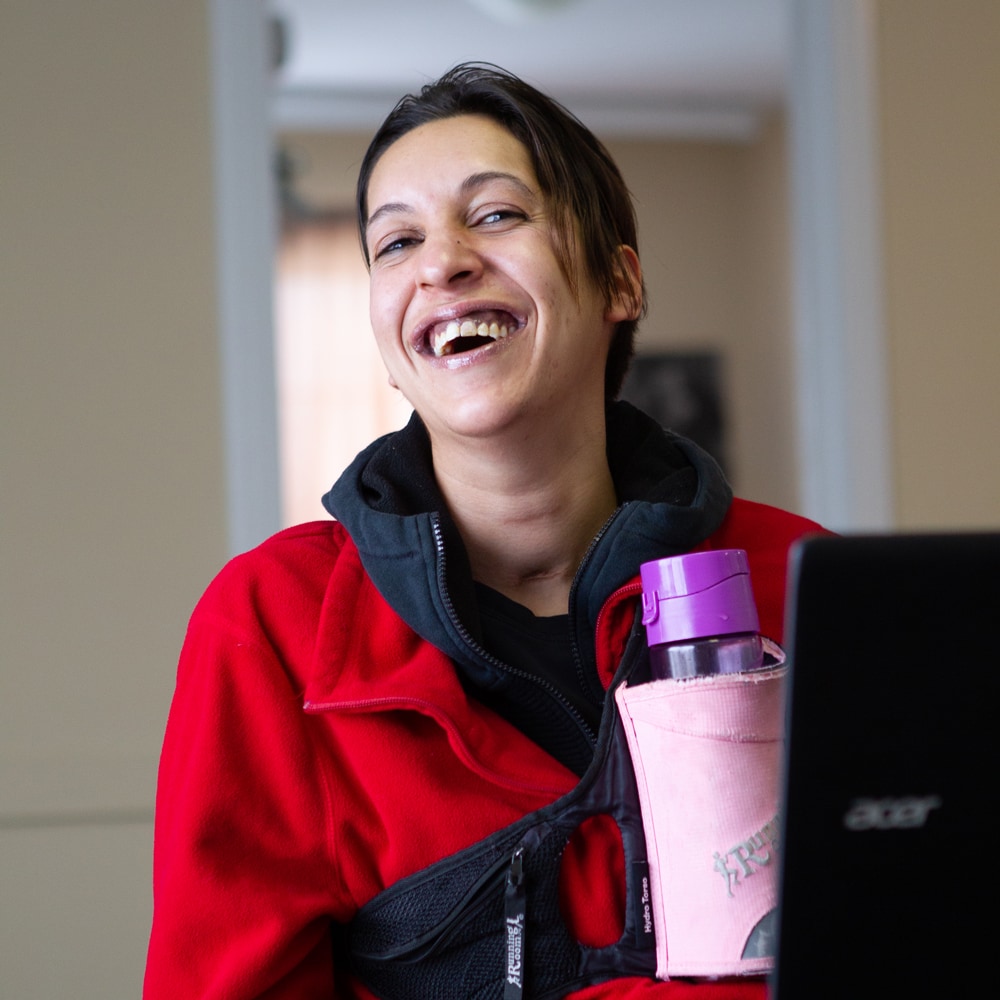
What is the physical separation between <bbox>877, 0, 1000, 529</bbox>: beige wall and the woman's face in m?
1.54

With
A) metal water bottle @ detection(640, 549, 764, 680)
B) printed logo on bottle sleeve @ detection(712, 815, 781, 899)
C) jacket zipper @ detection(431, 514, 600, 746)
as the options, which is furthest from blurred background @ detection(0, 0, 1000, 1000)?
printed logo on bottle sleeve @ detection(712, 815, 781, 899)

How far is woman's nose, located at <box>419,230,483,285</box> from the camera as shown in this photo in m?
1.02

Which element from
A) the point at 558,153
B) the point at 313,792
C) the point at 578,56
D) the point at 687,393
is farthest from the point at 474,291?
the point at 687,393

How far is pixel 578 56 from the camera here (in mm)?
4832

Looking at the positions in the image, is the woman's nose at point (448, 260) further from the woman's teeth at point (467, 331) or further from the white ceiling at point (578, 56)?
the white ceiling at point (578, 56)

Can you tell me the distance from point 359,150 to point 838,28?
3103mm

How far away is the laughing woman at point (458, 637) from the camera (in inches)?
34.2

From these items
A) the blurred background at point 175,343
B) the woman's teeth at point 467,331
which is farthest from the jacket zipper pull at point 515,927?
the blurred background at point 175,343

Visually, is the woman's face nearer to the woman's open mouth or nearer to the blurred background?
the woman's open mouth

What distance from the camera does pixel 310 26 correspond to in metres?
4.43

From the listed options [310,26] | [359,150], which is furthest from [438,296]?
[359,150]

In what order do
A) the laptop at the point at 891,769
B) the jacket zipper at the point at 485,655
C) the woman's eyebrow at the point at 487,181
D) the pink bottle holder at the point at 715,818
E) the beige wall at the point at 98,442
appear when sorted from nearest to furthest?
the laptop at the point at 891,769 → the pink bottle holder at the point at 715,818 → the jacket zipper at the point at 485,655 → the woman's eyebrow at the point at 487,181 → the beige wall at the point at 98,442

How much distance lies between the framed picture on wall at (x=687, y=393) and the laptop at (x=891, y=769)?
493cm

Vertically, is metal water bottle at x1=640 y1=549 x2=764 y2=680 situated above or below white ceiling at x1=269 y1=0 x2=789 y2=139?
below
